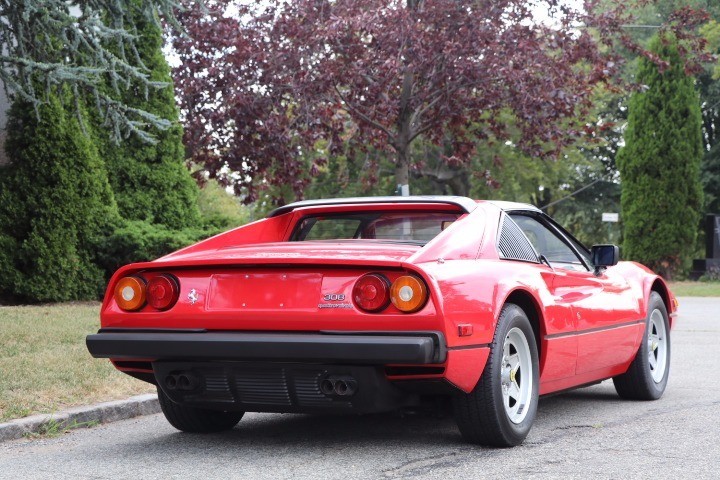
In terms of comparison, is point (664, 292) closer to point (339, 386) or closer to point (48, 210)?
point (339, 386)

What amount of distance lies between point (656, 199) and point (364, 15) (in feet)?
52.4

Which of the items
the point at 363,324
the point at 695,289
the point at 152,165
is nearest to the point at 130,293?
the point at 363,324

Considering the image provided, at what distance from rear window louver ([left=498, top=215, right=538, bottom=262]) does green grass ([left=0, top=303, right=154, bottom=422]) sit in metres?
2.86

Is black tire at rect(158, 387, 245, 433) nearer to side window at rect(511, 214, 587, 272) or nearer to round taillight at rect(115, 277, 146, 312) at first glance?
round taillight at rect(115, 277, 146, 312)

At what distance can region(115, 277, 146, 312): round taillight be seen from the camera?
5.58 meters

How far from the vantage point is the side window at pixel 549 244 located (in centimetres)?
676

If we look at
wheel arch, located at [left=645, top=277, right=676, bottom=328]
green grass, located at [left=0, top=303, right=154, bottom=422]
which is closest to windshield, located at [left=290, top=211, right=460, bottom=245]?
green grass, located at [left=0, top=303, right=154, bottom=422]

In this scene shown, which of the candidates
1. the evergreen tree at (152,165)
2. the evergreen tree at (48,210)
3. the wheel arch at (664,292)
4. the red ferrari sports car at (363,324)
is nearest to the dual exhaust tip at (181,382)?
the red ferrari sports car at (363,324)

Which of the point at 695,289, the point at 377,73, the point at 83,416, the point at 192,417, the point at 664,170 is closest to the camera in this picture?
the point at 192,417

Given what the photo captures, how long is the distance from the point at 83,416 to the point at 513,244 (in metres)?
2.80

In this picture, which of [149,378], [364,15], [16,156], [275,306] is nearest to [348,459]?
[275,306]

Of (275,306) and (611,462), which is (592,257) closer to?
(611,462)

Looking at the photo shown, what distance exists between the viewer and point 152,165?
16297 mm

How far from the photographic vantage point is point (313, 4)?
17.5 metres
